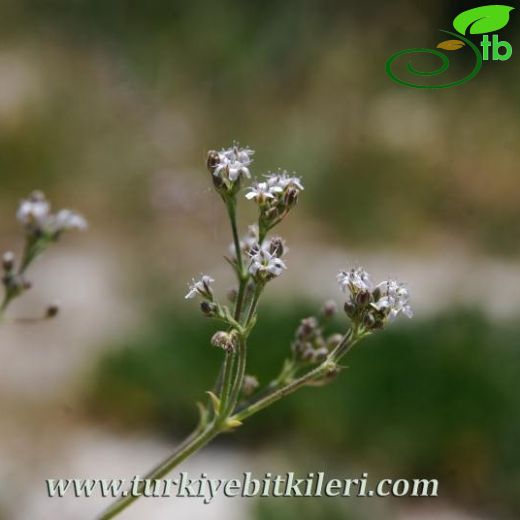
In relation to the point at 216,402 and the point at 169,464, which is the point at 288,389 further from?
the point at 169,464

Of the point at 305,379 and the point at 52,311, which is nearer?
the point at 305,379

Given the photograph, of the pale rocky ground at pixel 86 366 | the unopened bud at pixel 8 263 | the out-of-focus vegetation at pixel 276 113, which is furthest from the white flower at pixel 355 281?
the out-of-focus vegetation at pixel 276 113

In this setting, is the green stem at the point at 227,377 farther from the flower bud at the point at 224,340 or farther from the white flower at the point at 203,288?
the white flower at the point at 203,288

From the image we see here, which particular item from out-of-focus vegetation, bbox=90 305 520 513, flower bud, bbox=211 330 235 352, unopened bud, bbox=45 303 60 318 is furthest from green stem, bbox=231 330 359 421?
out-of-focus vegetation, bbox=90 305 520 513

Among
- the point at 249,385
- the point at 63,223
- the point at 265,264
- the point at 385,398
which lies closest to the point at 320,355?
the point at 249,385

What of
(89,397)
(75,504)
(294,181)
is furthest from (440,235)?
(294,181)
